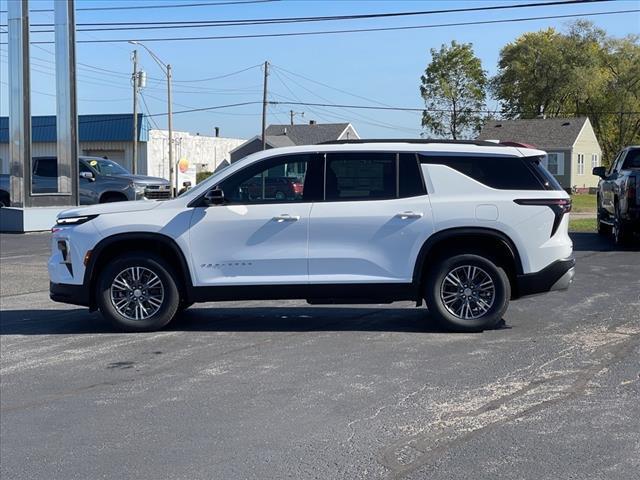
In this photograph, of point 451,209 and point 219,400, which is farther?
point 451,209

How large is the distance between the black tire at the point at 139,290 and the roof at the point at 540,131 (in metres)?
56.5

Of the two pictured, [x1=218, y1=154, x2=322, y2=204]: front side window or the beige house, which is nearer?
[x1=218, y1=154, x2=322, y2=204]: front side window

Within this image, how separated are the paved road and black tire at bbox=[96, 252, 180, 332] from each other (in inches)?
5.6

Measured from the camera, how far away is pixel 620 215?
1591 cm

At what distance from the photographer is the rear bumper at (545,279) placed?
8398mm

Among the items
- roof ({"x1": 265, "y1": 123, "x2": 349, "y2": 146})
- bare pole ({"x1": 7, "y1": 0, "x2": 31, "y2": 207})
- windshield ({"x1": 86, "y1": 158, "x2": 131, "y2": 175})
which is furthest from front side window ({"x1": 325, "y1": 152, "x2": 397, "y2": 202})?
roof ({"x1": 265, "y1": 123, "x2": 349, "y2": 146})

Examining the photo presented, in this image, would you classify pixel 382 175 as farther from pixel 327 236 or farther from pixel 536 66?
pixel 536 66

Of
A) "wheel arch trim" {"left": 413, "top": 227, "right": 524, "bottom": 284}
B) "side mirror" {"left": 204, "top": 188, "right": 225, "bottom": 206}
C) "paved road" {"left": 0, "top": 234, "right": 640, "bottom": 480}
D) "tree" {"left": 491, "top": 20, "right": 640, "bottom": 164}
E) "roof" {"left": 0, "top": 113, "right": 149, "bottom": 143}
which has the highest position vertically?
"tree" {"left": 491, "top": 20, "right": 640, "bottom": 164}

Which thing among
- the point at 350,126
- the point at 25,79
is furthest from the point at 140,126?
the point at 25,79

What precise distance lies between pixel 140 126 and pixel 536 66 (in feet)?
119

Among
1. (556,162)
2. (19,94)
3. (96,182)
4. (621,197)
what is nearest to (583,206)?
(556,162)

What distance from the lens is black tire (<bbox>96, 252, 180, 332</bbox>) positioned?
8555mm

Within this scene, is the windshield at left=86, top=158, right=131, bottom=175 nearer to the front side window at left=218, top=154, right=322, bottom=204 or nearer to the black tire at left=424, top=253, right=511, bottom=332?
the front side window at left=218, top=154, right=322, bottom=204

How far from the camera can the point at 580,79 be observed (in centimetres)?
7038
